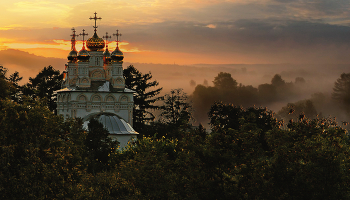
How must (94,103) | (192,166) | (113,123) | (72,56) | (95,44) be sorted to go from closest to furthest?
1. (192,166)
2. (113,123)
3. (94,103)
4. (95,44)
5. (72,56)

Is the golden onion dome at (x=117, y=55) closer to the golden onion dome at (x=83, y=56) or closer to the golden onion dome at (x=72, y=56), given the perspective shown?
the golden onion dome at (x=83, y=56)

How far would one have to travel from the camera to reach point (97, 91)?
51438mm

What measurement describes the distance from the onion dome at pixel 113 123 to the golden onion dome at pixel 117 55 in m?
5.97

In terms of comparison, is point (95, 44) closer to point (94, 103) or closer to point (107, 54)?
point (107, 54)

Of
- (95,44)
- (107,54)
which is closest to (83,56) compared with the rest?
(95,44)

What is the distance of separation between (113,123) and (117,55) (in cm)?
750

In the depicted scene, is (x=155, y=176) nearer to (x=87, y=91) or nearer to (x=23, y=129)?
(x=23, y=129)

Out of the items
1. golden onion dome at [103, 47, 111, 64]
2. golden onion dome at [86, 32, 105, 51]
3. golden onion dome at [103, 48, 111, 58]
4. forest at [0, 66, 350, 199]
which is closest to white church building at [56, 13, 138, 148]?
golden onion dome at [86, 32, 105, 51]

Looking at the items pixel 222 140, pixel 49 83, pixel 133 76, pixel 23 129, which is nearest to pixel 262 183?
pixel 222 140

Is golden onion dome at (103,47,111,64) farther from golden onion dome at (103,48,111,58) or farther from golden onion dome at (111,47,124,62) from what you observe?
golden onion dome at (111,47,124,62)

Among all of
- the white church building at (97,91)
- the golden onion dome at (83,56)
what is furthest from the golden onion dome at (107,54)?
the golden onion dome at (83,56)

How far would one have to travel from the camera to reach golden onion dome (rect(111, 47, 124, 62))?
54219 millimetres

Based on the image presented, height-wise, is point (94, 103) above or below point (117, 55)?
below

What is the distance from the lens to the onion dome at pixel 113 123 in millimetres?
48156
